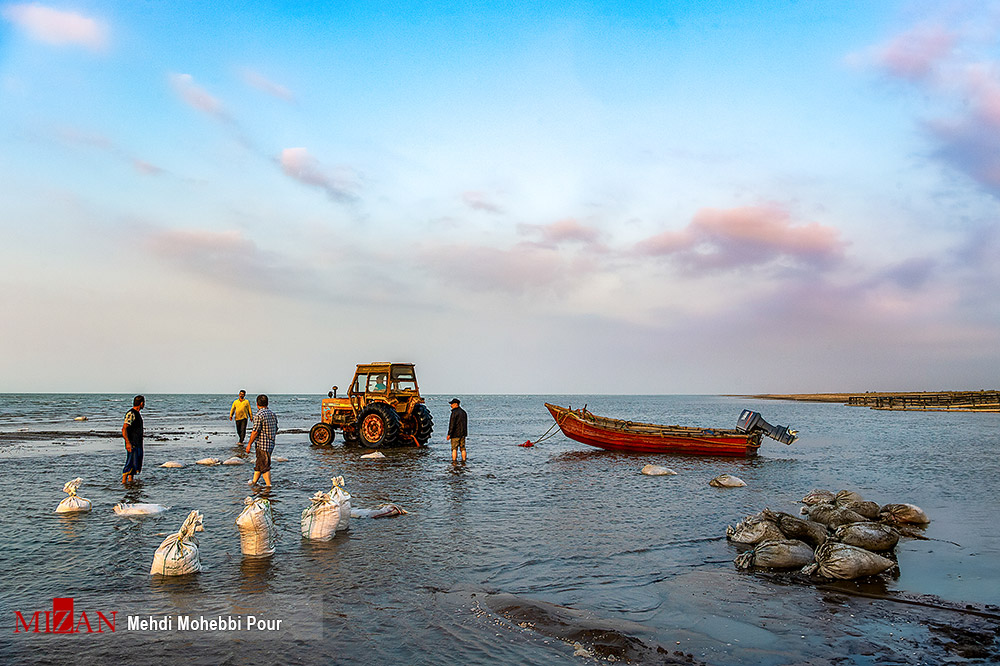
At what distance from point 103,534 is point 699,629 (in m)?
8.01

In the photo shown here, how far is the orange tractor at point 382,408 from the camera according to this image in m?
21.3

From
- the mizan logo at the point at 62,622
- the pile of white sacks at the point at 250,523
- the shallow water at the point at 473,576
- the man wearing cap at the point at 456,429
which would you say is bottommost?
the shallow water at the point at 473,576

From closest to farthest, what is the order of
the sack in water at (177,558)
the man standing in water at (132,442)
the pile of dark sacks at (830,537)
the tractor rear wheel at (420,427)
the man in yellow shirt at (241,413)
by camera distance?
the sack in water at (177,558)
the pile of dark sacks at (830,537)
the man standing in water at (132,442)
the tractor rear wheel at (420,427)
the man in yellow shirt at (241,413)

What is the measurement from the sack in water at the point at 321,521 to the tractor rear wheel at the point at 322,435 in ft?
49.3

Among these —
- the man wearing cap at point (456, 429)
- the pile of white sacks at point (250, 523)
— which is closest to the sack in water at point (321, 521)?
the pile of white sacks at point (250, 523)

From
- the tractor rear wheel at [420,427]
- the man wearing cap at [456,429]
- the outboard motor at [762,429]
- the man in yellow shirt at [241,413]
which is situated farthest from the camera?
the man in yellow shirt at [241,413]

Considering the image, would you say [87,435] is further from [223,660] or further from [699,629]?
[699,629]

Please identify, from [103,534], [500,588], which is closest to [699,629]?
[500,588]

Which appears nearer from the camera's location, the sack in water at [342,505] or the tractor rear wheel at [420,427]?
the sack in water at [342,505]

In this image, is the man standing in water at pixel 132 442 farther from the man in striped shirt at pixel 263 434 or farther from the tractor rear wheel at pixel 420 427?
the tractor rear wheel at pixel 420 427

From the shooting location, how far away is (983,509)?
39.1 ft

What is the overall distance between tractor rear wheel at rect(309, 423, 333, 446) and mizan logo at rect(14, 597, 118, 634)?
17.3 m

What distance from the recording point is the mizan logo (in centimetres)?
513

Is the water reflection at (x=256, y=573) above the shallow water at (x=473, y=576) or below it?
above
